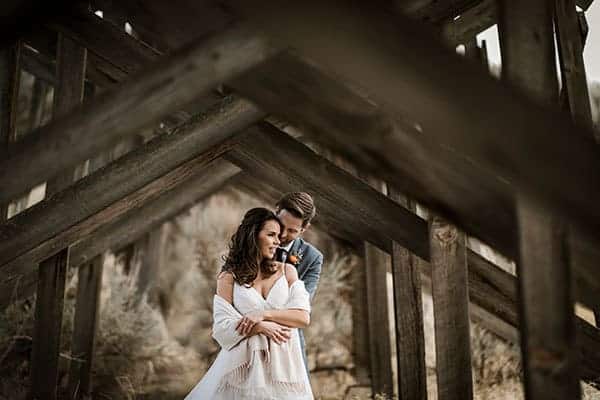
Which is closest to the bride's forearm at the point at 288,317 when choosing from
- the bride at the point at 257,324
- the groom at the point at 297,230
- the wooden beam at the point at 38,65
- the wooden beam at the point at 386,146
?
the bride at the point at 257,324

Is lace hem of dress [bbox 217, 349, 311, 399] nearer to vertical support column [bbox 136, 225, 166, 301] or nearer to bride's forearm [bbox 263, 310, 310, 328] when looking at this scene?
bride's forearm [bbox 263, 310, 310, 328]

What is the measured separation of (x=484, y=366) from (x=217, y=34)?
553 cm

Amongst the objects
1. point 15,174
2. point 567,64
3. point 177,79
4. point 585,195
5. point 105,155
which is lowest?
point 585,195

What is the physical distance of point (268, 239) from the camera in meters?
3.88

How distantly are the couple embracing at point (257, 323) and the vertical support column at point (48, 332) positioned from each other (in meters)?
1.21

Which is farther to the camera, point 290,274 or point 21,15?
point 290,274

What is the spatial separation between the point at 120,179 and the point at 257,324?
1.16 metres

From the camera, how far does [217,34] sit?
2.49 metres

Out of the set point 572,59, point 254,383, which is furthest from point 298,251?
point 572,59

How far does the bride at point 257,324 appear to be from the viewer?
3713mm

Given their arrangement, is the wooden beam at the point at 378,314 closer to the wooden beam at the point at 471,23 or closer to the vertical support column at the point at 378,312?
the vertical support column at the point at 378,312

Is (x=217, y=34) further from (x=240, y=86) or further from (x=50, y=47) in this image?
(x=50, y=47)

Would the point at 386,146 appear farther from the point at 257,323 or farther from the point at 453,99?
the point at 257,323

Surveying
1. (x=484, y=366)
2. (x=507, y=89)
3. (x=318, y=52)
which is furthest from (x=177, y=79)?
(x=484, y=366)
